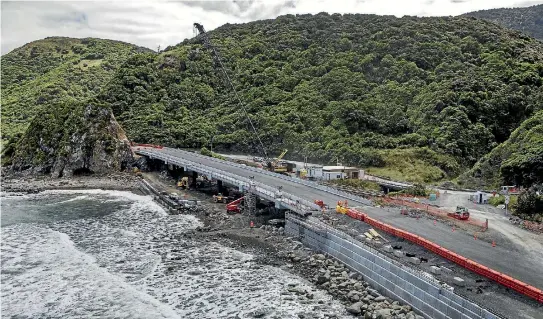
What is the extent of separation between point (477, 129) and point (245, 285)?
57.7 m

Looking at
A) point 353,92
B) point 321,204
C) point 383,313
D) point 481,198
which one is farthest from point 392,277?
point 353,92

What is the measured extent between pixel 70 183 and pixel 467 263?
64.4 m

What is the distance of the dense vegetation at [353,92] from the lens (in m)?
77.3

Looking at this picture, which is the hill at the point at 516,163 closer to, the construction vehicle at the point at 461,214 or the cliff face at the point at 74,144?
the construction vehicle at the point at 461,214

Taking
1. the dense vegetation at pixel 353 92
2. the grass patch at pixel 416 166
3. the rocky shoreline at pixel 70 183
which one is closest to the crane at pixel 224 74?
the dense vegetation at pixel 353 92

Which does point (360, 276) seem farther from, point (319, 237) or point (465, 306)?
point (465, 306)

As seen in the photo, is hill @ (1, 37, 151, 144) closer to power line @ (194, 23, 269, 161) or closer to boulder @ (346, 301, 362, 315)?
power line @ (194, 23, 269, 161)

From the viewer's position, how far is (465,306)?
23.3 m

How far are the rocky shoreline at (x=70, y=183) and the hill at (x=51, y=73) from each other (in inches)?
1454

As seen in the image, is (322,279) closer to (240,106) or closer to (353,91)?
(353,91)

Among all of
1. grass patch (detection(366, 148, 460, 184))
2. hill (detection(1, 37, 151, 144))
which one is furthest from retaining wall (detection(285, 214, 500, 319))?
hill (detection(1, 37, 151, 144))

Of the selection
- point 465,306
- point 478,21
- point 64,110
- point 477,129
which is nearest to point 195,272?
point 465,306

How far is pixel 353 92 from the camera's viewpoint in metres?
96.4

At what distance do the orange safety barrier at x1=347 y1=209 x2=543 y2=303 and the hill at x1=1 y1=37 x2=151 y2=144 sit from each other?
9555 centimetres
